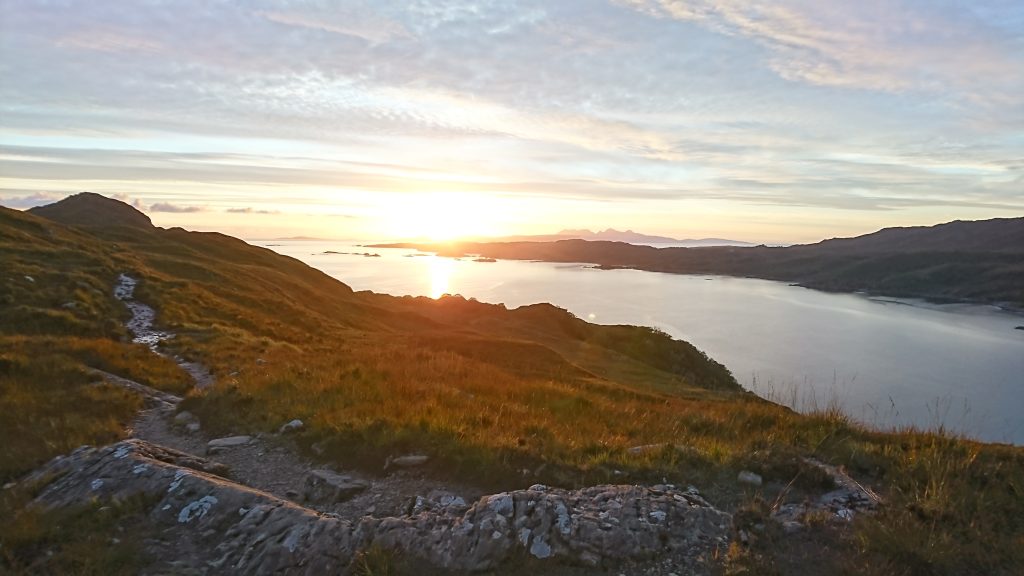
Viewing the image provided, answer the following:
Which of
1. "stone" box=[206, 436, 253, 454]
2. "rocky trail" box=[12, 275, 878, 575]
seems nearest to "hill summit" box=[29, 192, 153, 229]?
"stone" box=[206, 436, 253, 454]

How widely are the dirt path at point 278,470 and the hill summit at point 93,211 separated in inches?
3400

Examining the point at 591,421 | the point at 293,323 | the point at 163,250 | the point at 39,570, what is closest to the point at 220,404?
the point at 39,570

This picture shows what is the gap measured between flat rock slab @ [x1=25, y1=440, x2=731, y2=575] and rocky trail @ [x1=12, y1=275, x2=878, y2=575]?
0.6 inches

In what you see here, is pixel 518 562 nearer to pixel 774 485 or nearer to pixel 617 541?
pixel 617 541

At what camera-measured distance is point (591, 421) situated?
1212cm

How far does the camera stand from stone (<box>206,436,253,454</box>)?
33.5 ft

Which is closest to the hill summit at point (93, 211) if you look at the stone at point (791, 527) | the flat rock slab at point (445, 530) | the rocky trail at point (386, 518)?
the rocky trail at point (386, 518)

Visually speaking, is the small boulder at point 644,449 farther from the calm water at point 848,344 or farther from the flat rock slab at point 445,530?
the calm water at point 848,344

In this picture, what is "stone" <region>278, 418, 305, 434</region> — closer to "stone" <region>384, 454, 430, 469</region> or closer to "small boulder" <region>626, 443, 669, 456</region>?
"stone" <region>384, 454, 430, 469</region>

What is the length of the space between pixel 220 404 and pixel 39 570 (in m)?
6.48

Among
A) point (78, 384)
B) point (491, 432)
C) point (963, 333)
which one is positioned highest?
point (491, 432)

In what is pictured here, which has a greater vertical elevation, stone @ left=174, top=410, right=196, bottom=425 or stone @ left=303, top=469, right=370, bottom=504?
stone @ left=303, top=469, right=370, bottom=504

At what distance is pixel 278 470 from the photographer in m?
9.04

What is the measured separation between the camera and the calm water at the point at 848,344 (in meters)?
48.5
